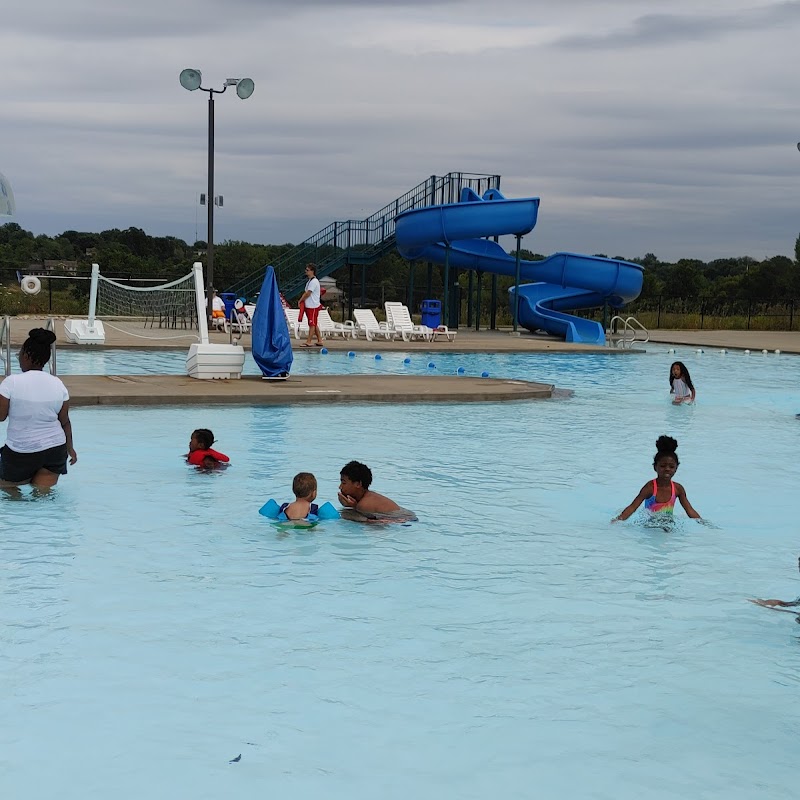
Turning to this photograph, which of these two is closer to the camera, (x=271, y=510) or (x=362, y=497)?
(x=362, y=497)

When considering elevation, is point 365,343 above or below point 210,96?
below

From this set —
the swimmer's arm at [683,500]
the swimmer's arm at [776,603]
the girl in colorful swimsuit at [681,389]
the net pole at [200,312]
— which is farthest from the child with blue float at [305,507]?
the girl in colorful swimsuit at [681,389]

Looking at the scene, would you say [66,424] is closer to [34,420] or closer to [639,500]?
[34,420]

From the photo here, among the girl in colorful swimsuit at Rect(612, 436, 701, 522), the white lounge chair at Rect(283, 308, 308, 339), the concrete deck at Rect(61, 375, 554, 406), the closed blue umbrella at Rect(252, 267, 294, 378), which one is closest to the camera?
the girl in colorful swimsuit at Rect(612, 436, 701, 522)

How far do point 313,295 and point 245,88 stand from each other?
471cm

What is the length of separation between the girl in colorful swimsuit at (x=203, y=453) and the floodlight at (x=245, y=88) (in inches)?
608

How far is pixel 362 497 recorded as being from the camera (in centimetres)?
823


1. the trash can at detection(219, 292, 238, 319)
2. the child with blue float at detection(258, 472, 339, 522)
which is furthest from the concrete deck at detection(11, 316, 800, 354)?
the child with blue float at detection(258, 472, 339, 522)

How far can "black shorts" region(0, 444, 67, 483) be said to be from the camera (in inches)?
335

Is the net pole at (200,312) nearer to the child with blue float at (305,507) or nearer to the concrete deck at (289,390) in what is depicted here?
the concrete deck at (289,390)

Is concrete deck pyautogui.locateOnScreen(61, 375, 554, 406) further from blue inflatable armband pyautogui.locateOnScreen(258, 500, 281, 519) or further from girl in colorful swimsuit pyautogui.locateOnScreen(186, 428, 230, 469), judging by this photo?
blue inflatable armband pyautogui.locateOnScreen(258, 500, 281, 519)

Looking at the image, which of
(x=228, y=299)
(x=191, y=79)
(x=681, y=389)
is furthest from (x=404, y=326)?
(x=681, y=389)

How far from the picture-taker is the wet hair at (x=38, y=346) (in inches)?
320

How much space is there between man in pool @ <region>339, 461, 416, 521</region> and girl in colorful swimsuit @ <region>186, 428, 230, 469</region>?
2.26 metres
